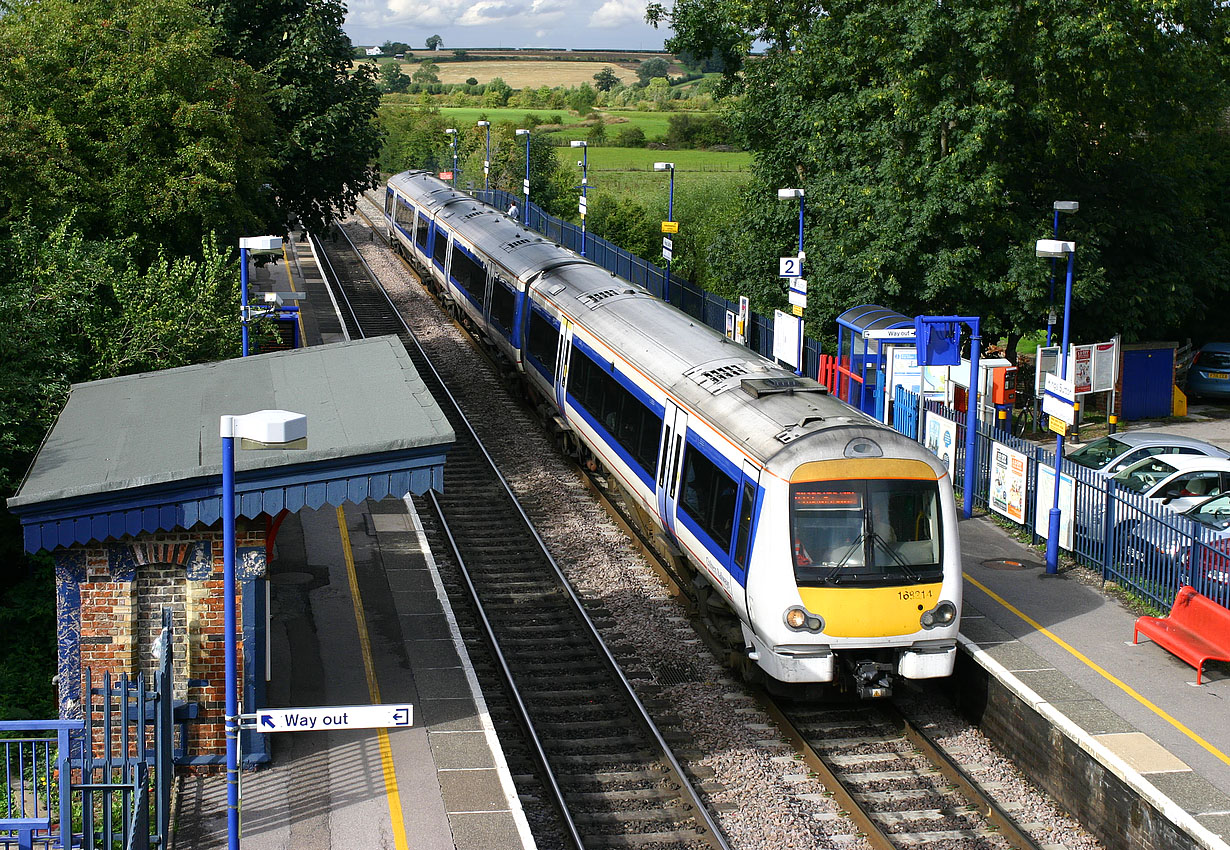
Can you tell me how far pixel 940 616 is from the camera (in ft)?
41.5

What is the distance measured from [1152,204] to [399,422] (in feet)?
76.2

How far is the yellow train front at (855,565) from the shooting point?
1242cm

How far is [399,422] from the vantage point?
1253 centimetres

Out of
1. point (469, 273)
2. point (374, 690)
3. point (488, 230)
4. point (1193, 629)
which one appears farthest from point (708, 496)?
point (488, 230)

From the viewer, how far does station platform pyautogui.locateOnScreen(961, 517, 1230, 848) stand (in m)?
10.9

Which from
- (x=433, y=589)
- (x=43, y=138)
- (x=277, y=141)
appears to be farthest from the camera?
(x=277, y=141)

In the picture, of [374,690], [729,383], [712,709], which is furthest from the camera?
[729,383]

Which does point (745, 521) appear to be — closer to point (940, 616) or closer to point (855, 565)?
point (855, 565)

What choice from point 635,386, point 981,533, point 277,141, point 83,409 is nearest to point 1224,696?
point 981,533

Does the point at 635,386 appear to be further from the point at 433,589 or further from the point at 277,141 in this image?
the point at 277,141

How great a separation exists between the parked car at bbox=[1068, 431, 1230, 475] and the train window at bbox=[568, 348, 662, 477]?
24.3 ft

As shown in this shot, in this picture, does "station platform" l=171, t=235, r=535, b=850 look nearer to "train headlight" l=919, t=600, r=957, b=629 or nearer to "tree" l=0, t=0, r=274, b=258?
"train headlight" l=919, t=600, r=957, b=629

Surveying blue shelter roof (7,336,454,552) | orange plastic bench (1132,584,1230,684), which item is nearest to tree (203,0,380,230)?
blue shelter roof (7,336,454,552)

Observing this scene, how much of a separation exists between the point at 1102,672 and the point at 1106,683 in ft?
1.07
